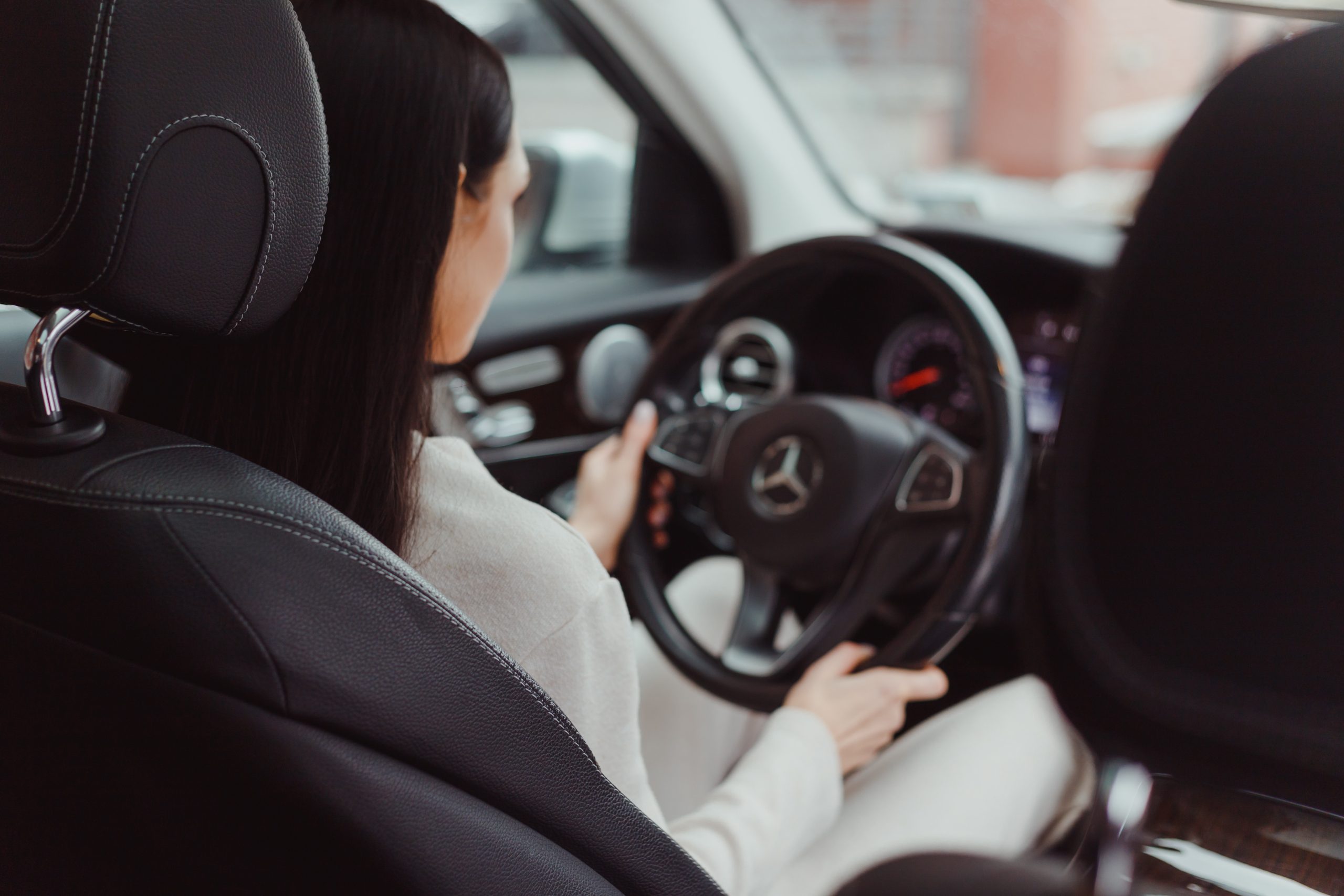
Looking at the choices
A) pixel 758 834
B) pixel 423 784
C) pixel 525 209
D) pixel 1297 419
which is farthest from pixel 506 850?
pixel 525 209

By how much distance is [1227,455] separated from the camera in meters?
0.58

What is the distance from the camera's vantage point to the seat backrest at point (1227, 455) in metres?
0.55

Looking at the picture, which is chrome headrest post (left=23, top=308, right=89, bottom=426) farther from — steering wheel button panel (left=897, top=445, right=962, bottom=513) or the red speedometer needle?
the red speedometer needle

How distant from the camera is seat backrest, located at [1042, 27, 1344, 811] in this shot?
0.55m

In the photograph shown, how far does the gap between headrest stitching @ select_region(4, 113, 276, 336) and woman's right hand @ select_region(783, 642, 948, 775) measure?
68 cm

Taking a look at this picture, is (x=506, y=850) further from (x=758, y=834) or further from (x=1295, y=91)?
(x=1295, y=91)

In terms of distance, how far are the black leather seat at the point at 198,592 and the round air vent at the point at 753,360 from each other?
1022 mm

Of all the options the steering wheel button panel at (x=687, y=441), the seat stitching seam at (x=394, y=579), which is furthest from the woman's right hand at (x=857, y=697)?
the seat stitching seam at (x=394, y=579)

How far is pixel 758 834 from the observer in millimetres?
958

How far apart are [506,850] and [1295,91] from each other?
0.56 metres

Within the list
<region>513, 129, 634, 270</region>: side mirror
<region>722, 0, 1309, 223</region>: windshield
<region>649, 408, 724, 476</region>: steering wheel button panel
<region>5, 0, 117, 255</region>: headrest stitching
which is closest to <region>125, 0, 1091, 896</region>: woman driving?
<region>5, 0, 117, 255</region>: headrest stitching

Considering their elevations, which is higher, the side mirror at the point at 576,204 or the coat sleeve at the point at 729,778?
the side mirror at the point at 576,204

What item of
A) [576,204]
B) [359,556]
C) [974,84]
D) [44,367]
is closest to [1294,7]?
[359,556]

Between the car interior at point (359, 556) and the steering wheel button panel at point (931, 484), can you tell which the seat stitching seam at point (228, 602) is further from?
the steering wheel button panel at point (931, 484)
